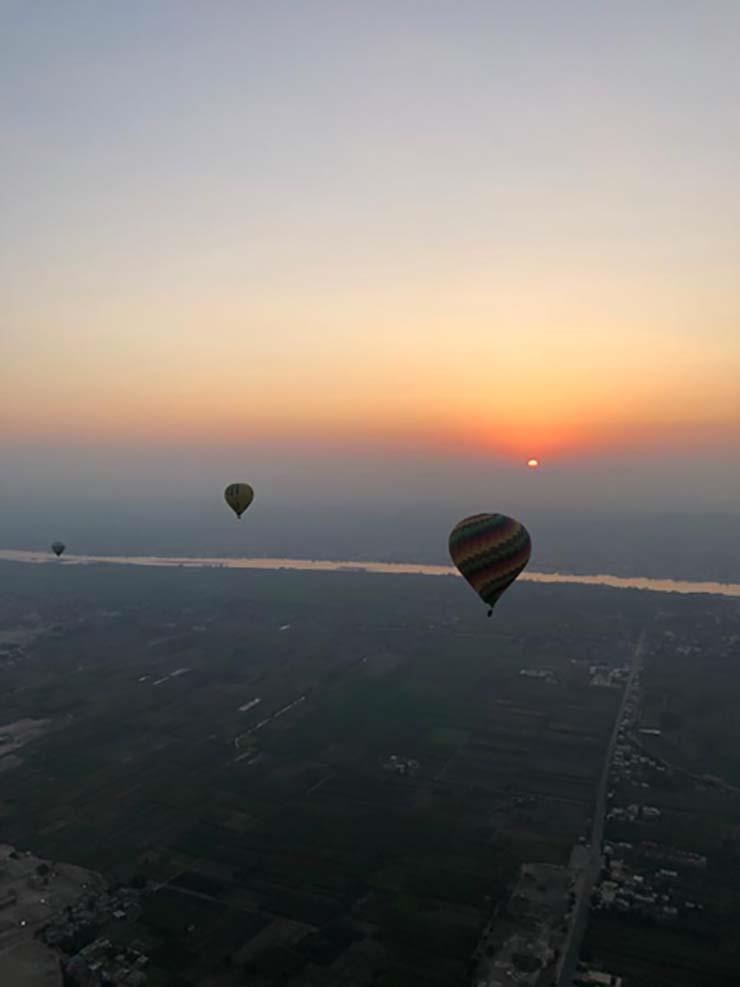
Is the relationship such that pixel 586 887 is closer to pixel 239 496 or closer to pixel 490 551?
pixel 490 551

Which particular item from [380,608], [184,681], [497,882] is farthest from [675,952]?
[380,608]

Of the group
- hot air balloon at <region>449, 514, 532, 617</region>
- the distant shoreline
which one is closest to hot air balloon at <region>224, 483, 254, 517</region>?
hot air balloon at <region>449, 514, 532, 617</region>

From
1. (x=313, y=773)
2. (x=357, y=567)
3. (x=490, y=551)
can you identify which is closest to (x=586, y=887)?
(x=490, y=551)

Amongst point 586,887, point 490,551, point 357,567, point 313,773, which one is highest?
point 490,551

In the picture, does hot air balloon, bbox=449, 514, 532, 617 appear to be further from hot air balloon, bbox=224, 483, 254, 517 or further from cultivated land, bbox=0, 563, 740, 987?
hot air balloon, bbox=224, 483, 254, 517

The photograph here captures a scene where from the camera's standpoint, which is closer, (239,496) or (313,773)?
(313,773)

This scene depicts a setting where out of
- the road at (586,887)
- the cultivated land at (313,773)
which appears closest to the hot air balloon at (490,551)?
the road at (586,887)

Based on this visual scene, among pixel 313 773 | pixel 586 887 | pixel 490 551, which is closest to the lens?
pixel 490 551
